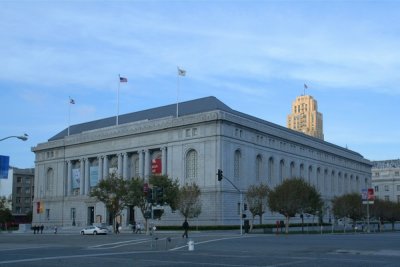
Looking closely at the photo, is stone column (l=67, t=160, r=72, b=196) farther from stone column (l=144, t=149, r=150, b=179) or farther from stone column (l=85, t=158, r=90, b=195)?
stone column (l=144, t=149, r=150, b=179)

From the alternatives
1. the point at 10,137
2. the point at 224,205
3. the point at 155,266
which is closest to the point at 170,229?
the point at 224,205

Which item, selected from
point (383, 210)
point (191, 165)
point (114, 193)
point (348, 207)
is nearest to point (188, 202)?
point (114, 193)

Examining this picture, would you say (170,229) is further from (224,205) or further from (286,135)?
(286,135)

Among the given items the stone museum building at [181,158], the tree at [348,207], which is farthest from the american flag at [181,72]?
the tree at [348,207]

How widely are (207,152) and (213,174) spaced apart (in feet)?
12.4

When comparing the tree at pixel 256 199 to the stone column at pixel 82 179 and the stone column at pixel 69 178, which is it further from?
the stone column at pixel 69 178

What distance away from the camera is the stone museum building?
9181 cm

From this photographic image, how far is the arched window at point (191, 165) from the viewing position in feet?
313

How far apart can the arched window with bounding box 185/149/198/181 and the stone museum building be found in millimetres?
171

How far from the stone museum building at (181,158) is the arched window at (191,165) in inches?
6.7

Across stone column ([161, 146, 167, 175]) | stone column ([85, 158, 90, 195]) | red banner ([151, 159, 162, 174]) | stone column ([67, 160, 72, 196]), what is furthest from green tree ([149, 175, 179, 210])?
stone column ([67, 160, 72, 196])

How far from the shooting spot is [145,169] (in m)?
103

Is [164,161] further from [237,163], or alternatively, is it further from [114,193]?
[114,193]

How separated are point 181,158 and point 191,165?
2.11m
